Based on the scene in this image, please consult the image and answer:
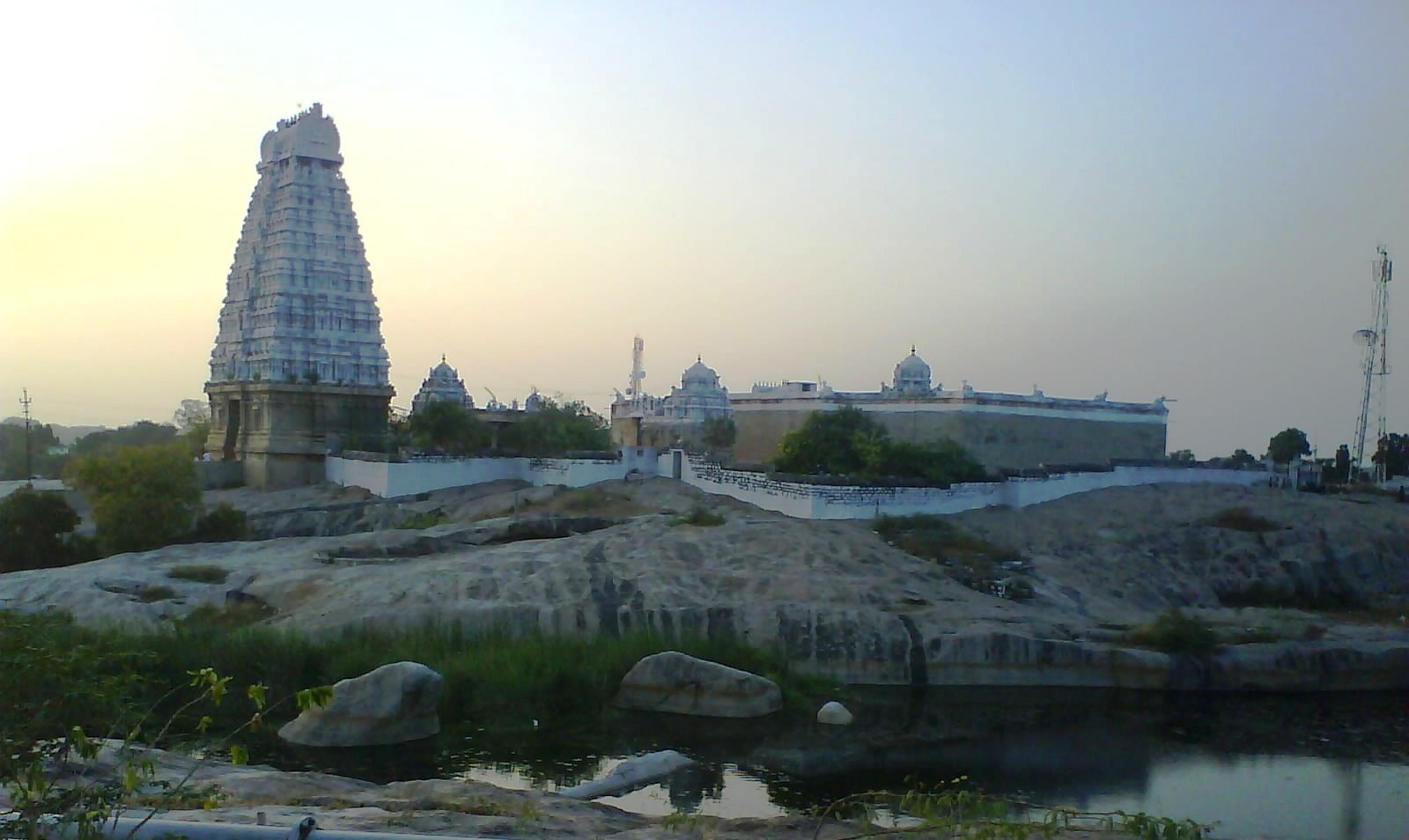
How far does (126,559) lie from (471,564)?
8.94m

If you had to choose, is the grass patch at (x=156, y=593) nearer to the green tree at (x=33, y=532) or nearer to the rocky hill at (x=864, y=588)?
the rocky hill at (x=864, y=588)

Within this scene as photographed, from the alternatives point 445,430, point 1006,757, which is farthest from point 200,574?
point 445,430

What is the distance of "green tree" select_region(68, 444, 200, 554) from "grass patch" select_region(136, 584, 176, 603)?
29.3 feet

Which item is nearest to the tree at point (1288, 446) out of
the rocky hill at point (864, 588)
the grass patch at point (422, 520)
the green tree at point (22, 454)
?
the rocky hill at point (864, 588)

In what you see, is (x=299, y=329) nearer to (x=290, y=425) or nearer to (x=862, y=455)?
(x=290, y=425)

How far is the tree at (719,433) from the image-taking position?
211ft

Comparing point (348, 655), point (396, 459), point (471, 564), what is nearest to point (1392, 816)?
point (348, 655)

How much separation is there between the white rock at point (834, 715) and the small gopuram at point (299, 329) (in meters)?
35.5

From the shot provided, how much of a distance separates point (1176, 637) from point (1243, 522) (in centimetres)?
1450

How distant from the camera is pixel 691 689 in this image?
20.7 meters

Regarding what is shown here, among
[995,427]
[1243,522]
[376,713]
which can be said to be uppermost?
[995,427]

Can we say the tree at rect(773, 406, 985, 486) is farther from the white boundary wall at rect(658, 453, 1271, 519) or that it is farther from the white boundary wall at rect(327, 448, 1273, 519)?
the white boundary wall at rect(327, 448, 1273, 519)

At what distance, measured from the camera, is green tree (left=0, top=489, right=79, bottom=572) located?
32156 mm

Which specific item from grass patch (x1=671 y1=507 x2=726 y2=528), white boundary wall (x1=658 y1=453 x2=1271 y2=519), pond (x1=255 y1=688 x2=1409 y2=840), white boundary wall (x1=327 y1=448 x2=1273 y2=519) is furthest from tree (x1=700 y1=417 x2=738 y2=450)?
pond (x1=255 y1=688 x2=1409 y2=840)
